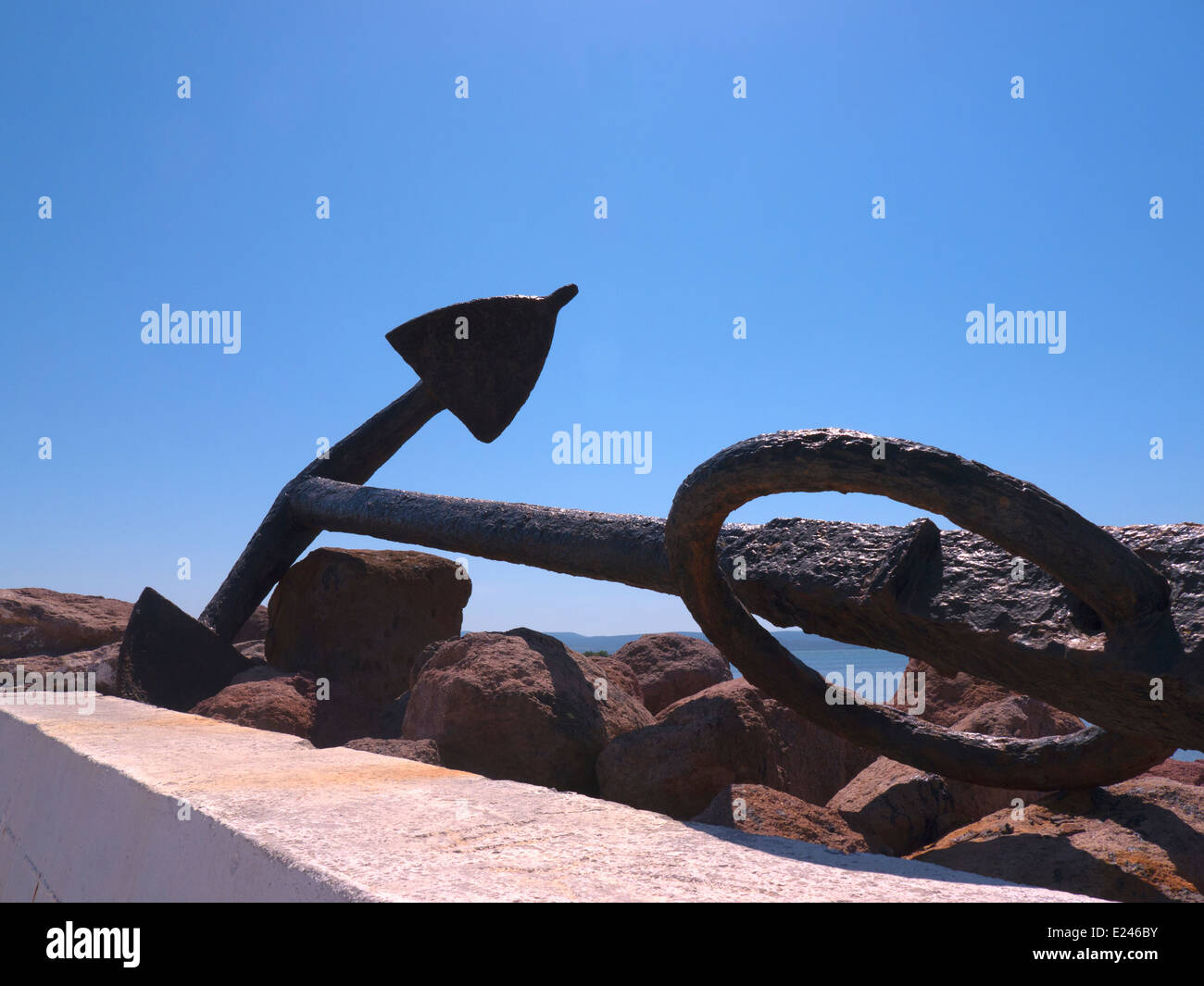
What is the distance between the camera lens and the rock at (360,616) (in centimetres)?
513

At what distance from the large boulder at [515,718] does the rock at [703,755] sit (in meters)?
0.17

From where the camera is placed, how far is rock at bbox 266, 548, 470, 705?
5129 millimetres

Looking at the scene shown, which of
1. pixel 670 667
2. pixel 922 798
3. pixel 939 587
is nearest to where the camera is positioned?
pixel 939 587

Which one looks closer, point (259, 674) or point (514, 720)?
point (514, 720)

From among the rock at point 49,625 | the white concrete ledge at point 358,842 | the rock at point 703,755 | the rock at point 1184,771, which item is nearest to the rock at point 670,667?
the rock at point 703,755

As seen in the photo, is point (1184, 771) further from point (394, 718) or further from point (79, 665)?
point (79, 665)

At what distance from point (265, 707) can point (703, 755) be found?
212cm

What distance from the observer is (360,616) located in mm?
5172

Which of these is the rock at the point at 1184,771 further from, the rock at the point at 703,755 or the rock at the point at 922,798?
the rock at the point at 703,755

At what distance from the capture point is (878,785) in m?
2.96

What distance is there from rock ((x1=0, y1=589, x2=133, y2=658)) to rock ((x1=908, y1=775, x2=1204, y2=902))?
6.34m

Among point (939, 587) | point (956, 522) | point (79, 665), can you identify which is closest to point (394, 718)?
point (79, 665)
